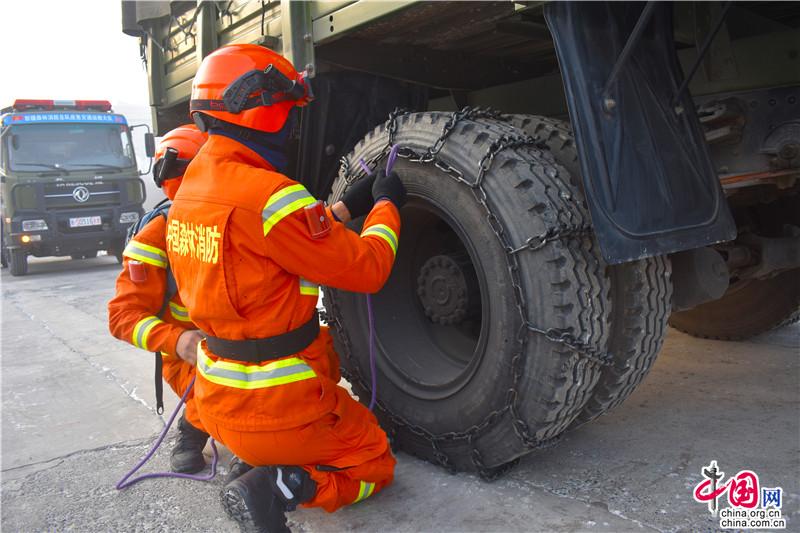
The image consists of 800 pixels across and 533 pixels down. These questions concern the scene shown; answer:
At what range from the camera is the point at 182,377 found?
9.61 ft

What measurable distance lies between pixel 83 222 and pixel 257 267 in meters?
10.7

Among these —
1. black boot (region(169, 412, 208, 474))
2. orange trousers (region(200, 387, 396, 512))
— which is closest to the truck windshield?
black boot (region(169, 412, 208, 474))

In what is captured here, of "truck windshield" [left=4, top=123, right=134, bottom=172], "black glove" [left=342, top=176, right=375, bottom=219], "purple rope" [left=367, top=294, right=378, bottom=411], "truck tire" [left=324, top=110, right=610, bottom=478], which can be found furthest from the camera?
"truck windshield" [left=4, top=123, right=134, bottom=172]

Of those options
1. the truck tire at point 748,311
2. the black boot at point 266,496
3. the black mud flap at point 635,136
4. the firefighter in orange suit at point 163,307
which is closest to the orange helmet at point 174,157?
the firefighter in orange suit at point 163,307

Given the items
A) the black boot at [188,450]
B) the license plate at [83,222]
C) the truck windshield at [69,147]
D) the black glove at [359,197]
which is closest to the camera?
the black glove at [359,197]

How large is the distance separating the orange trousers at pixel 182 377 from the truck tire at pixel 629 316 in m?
1.61

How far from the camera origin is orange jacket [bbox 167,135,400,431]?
2.09 meters

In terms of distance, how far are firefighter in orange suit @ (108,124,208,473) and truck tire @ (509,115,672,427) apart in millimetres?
1528

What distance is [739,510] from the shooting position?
216 centimetres

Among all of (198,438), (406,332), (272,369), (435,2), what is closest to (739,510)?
(406,332)

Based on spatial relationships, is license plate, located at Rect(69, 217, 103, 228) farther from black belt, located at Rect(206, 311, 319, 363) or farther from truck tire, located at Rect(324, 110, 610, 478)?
black belt, located at Rect(206, 311, 319, 363)

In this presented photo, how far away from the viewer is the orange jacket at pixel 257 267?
2088mm

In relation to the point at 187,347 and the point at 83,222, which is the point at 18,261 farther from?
the point at 187,347

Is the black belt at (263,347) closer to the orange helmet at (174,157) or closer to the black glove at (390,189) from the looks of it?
the black glove at (390,189)
